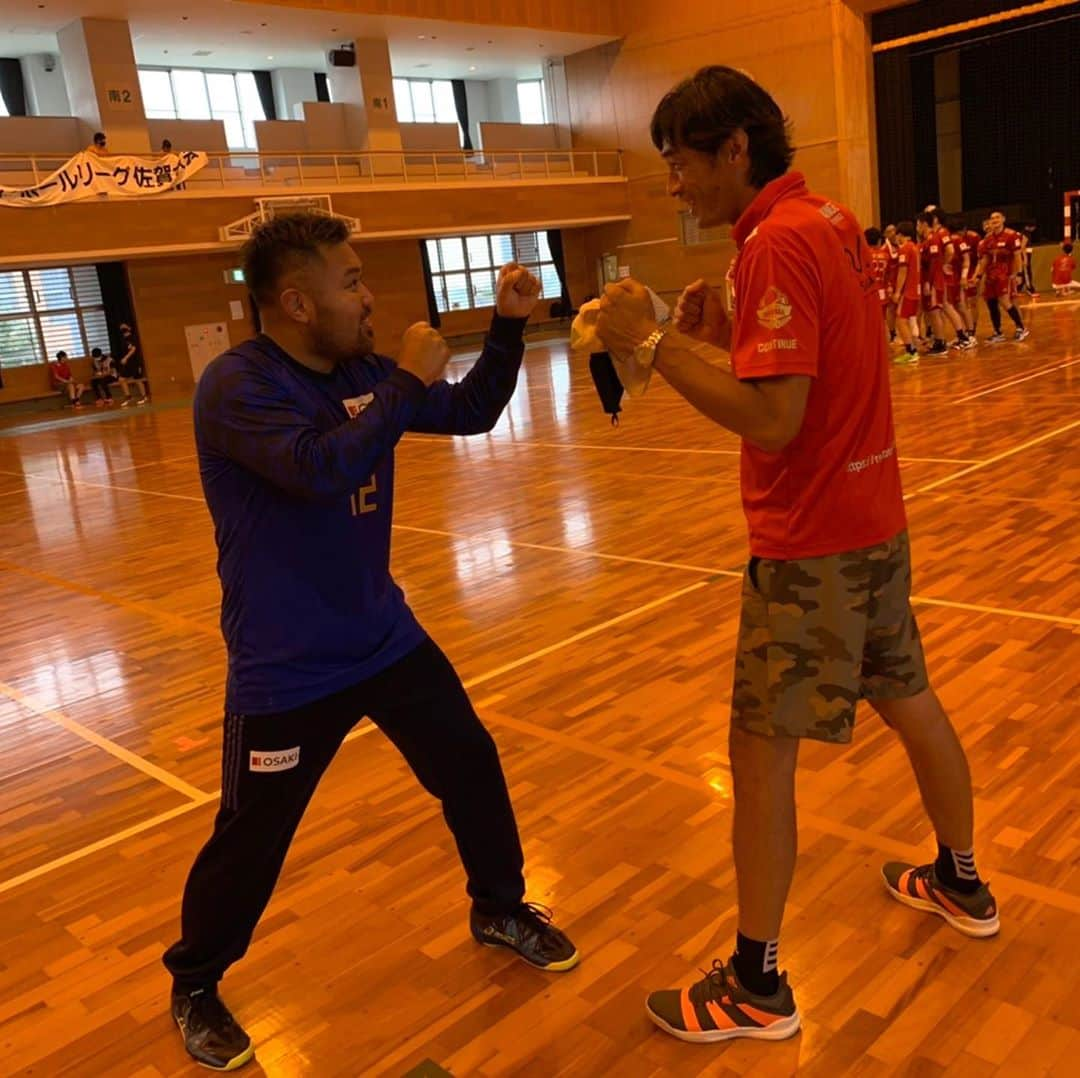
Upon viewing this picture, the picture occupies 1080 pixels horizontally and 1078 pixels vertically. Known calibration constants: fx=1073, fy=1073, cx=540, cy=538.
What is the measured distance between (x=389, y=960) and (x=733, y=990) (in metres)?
0.82

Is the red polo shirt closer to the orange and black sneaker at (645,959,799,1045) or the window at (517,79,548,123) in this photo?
the orange and black sneaker at (645,959,799,1045)

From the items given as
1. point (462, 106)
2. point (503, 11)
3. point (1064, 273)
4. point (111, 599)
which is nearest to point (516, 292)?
point (111, 599)

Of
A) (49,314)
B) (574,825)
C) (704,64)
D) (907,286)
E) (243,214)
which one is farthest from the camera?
(704,64)

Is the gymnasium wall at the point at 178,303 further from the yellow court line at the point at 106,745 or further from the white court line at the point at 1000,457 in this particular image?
the yellow court line at the point at 106,745

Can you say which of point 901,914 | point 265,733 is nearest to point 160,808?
point 265,733

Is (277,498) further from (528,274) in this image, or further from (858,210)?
(858,210)

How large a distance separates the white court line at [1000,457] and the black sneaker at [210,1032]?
5.35 metres

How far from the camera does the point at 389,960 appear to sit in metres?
2.48

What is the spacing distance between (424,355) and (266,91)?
26.9 meters

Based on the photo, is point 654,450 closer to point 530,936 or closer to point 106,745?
point 106,745

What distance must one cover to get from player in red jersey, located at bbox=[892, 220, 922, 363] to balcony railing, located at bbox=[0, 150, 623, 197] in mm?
12979

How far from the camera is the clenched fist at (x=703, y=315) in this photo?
2.15 metres

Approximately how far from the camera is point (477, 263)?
27641 mm

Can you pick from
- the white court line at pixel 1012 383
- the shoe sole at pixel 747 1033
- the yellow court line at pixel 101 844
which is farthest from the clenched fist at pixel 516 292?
the white court line at pixel 1012 383
